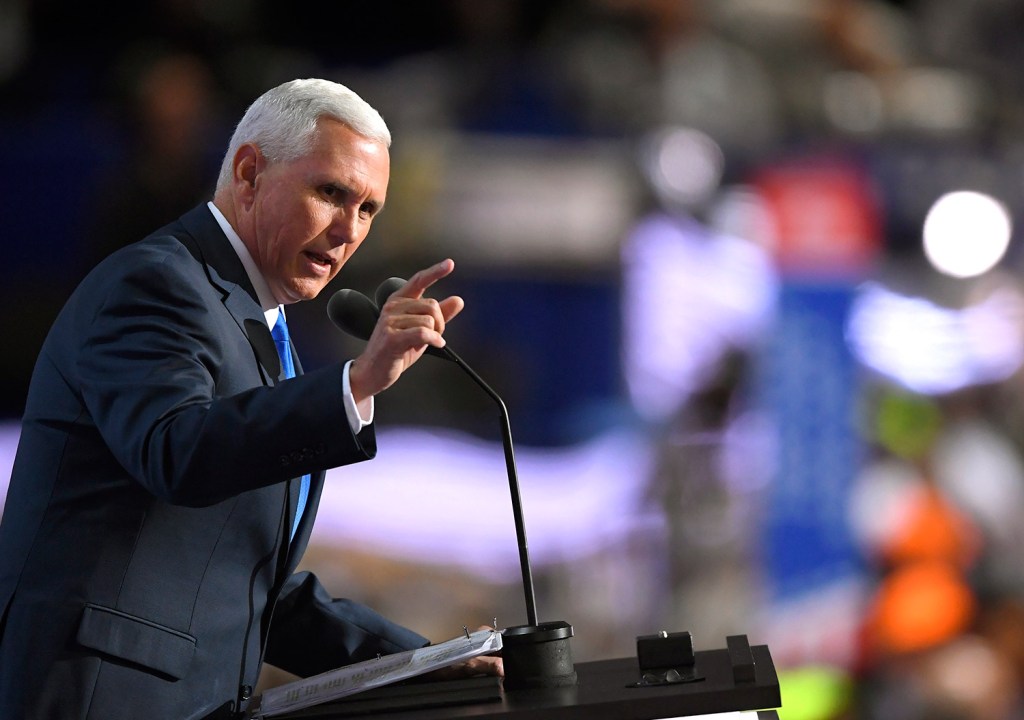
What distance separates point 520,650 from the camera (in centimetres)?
140

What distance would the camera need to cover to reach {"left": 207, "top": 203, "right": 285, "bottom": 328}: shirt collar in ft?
5.42

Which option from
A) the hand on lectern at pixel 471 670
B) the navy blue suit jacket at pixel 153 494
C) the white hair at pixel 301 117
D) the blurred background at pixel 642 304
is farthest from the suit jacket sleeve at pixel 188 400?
the blurred background at pixel 642 304

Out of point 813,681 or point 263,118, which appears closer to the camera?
point 263,118

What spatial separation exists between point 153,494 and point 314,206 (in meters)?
0.42

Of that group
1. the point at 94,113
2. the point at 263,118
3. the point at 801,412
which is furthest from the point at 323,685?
the point at 801,412

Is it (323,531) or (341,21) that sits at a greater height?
(341,21)

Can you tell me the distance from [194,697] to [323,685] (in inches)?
5.8

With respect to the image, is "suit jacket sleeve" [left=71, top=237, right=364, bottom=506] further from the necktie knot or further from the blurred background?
the blurred background

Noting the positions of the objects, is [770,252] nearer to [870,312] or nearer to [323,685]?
[870,312]

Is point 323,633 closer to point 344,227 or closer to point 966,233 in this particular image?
point 344,227

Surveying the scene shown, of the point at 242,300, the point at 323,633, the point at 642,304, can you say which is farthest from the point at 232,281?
the point at 642,304

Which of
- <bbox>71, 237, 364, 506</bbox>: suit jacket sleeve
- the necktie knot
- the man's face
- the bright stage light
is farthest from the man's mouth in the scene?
the bright stage light

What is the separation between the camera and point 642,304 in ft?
15.4

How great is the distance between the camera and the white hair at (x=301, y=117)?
1.61m
